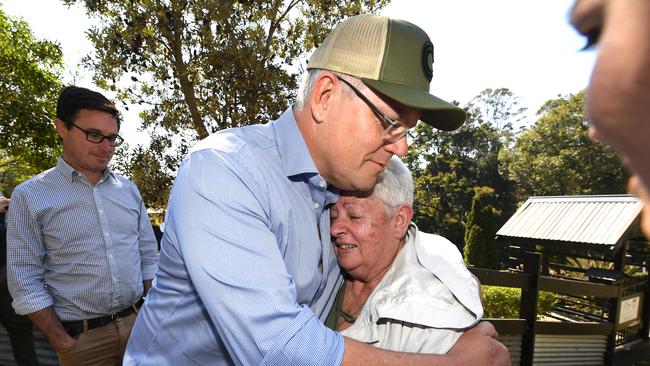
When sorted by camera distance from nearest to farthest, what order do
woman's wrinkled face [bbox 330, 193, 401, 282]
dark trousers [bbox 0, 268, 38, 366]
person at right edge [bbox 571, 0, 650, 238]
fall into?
person at right edge [bbox 571, 0, 650, 238] → woman's wrinkled face [bbox 330, 193, 401, 282] → dark trousers [bbox 0, 268, 38, 366]

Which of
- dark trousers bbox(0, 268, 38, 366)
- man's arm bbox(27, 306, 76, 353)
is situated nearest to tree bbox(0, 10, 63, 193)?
dark trousers bbox(0, 268, 38, 366)

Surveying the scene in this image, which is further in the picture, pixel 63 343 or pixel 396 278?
pixel 63 343

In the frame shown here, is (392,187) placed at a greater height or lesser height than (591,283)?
greater

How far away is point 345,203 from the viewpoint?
2154mm

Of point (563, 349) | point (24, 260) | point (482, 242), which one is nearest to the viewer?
point (24, 260)

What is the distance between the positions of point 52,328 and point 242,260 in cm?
268

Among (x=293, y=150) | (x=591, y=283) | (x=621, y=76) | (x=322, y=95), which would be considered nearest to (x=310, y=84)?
(x=322, y=95)

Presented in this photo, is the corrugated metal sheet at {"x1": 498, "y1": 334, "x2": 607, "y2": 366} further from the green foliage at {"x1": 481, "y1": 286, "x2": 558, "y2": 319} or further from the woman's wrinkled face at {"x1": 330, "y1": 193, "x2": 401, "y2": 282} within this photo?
the woman's wrinkled face at {"x1": 330, "y1": 193, "x2": 401, "y2": 282}

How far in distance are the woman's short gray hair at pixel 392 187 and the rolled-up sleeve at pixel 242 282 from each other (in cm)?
104

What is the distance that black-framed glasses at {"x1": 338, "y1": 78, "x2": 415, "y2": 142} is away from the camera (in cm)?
145

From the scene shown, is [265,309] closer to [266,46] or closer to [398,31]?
[398,31]

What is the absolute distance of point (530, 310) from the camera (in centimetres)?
573

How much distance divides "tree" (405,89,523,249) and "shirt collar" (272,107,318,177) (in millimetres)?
30245

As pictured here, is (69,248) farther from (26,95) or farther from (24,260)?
(26,95)
